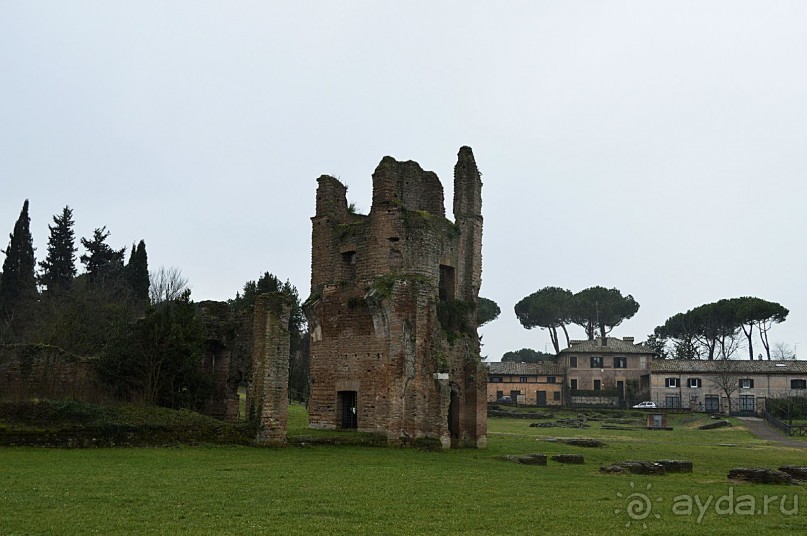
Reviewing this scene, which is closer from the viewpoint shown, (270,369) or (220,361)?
(270,369)

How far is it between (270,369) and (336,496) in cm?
1151

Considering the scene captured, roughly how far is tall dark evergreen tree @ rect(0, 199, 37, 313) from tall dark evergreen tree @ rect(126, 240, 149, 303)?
6.51 meters

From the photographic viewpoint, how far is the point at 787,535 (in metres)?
10.0

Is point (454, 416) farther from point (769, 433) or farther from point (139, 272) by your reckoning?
point (139, 272)

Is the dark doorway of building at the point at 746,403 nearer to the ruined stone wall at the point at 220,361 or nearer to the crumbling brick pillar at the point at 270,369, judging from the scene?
the ruined stone wall at the point at 220,361

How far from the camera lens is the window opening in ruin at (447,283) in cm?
2988

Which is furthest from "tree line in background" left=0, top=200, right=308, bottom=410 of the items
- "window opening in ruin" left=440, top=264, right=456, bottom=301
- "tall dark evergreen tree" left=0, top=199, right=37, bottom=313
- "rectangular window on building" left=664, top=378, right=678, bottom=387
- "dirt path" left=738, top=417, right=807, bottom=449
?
"rectangular window on building" left=664, top=378, right=678, bottom=387

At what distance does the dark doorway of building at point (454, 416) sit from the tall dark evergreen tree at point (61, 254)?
39590mm

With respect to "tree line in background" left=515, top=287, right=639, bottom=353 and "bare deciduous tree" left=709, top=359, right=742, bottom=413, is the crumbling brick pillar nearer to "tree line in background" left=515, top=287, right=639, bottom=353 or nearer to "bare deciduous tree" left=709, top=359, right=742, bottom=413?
"bare deciduous tree" left=709, top=359, right=742, bottom=413

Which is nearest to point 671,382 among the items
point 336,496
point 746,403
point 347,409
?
point 746,403

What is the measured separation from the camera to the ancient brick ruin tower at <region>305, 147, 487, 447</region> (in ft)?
87.1

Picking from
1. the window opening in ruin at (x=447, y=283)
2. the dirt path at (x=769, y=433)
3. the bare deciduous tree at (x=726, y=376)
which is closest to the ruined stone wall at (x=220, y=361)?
the window opening in ruin at (x=447, y=283)

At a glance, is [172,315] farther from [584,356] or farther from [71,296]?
[584,356]

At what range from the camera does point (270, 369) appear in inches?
923
